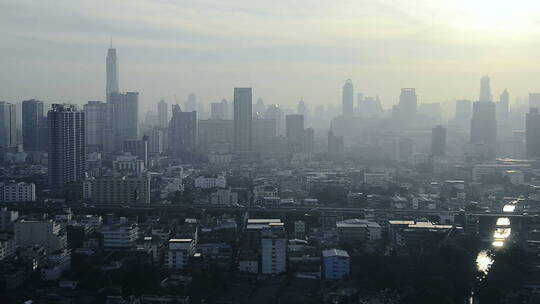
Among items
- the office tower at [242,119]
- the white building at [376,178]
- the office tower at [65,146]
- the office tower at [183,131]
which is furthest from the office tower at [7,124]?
the white building at [376,178]

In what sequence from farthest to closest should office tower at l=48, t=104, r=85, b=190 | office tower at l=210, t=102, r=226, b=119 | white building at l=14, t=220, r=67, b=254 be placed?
office tower at l=210, t=102, r=226, b=119 < office tower at l=48, t=104, r=85, b=190 < white building at l=14, t=220, r=67, b=254

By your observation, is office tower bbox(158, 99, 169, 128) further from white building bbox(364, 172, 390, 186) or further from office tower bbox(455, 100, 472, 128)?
white building bbox(364, 172, 390, 186)

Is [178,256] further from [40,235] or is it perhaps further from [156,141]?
[156,141]

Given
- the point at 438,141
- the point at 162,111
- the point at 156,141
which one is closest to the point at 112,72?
the point at 162,111

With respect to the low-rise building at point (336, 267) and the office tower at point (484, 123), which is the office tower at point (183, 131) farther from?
the low-rise building at point (336, 267)

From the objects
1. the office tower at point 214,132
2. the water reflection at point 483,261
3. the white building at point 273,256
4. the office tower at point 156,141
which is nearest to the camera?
the water reflection at point 483,261

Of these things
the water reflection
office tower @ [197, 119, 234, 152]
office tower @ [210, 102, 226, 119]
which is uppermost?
office tower @ [210, 102, 226, 119]

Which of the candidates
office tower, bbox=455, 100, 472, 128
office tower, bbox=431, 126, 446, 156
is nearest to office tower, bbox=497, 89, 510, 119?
office tower, bbox=455, 100, 472, 128
